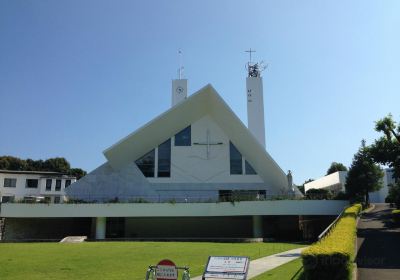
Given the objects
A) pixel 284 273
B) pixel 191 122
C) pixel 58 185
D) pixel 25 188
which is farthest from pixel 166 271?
pixel 58 185

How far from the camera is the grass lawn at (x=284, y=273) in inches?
360

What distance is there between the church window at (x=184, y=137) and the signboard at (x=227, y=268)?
2440 cm

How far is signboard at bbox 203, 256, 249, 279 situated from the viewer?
7.01 m

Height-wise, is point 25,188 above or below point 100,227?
above

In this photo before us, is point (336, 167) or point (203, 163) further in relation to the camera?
point (336, 167)

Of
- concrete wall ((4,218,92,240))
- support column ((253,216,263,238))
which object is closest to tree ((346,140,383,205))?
support column ((253,216,263,238))

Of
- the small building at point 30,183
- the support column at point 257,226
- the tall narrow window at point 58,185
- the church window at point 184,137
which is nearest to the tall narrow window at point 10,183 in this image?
the small building at point 30,183

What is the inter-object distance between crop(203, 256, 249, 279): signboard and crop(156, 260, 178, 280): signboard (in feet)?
2.31

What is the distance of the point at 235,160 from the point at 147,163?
7.17 metres

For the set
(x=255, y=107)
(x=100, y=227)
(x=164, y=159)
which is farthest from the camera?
(x=255, y=107)

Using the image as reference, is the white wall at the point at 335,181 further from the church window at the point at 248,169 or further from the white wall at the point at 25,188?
the white wall at the point at 25,188

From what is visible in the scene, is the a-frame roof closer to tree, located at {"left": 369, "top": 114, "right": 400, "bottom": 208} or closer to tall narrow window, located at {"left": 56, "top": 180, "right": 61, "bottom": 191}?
tree, located at {"left": 369, "top": 114, "right": 400, "bottom": 208}

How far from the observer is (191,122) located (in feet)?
105

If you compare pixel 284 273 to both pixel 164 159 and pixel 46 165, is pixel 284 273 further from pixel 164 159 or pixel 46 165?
pixel 46 165
